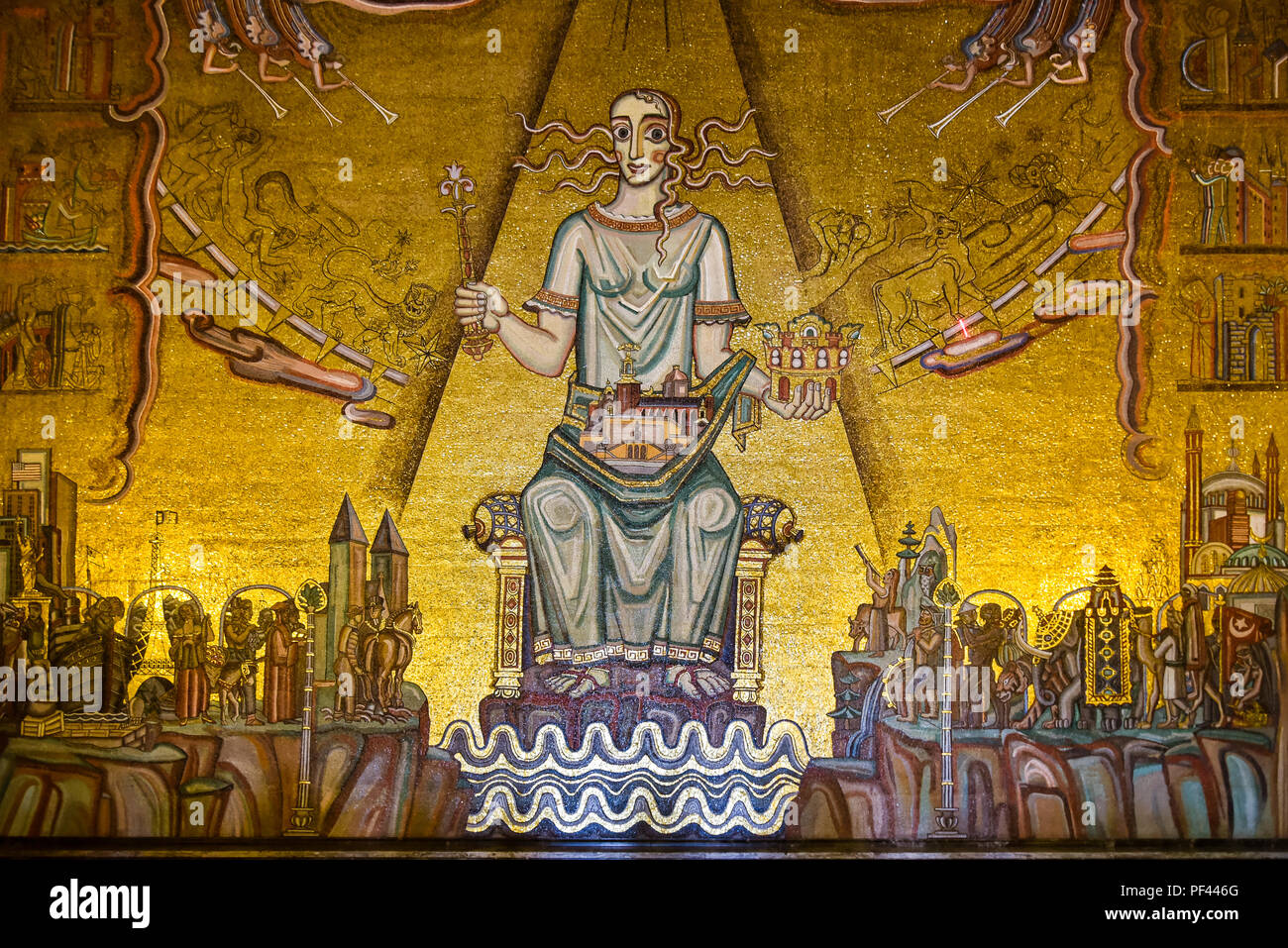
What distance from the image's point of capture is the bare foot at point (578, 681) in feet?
22.5

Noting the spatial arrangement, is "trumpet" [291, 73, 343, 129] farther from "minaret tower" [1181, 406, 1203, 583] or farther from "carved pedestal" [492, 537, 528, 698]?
"minaret tower" [1181, 406, 1203, 583]

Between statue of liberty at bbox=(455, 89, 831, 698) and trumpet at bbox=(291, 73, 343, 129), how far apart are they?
40.1 inches

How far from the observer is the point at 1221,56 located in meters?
7.10

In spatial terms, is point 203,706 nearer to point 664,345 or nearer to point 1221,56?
point 664,345

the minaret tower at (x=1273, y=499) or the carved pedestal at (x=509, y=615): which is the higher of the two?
the minaret tower at (x=1273, y=499)

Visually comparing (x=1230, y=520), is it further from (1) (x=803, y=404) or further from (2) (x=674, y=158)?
(2) (x=674, y=158)

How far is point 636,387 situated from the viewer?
23.0ft

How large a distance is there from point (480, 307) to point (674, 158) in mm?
1277

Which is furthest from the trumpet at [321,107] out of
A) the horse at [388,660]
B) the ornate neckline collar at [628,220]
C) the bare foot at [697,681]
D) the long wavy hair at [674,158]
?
Answer: the bare foot at [697,681]

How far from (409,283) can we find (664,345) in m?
1.36

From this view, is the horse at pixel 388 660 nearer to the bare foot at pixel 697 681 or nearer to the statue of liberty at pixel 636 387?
the statue of liberty at pixel 636 387

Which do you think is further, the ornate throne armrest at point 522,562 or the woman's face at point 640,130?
the woman's face at point 640,130

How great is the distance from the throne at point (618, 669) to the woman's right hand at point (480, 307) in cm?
90
